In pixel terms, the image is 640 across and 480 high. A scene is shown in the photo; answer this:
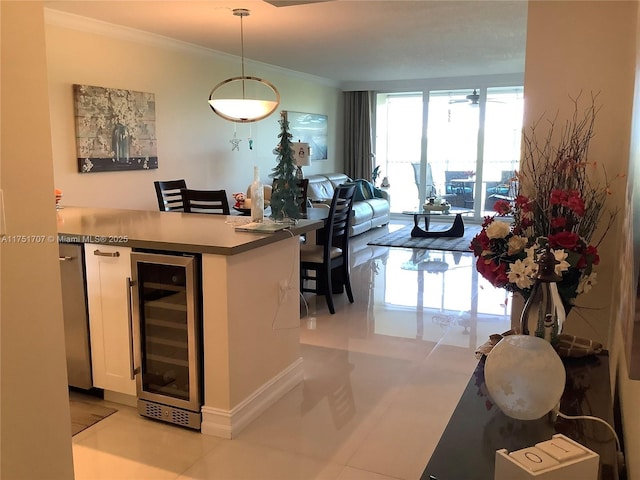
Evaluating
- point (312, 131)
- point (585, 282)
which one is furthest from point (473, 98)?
point (585, 282)

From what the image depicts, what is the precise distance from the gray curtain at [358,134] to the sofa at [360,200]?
0.67 meters

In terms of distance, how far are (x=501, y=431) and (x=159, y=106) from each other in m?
5.52

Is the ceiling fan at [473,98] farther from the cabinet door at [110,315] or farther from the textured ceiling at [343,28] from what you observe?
the cabinet door at [110,315]

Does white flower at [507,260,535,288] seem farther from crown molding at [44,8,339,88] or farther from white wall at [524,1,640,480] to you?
crown molding at [44,8,339,88]

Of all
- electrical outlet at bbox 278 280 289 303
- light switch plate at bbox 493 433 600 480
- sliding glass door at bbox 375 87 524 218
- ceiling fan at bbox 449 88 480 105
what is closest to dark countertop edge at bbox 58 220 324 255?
electrical outlet at bbox 278 280 289 303

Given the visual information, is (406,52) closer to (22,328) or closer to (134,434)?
(134,434)

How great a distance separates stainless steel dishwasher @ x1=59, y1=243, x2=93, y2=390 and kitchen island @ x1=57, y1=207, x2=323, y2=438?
0.34ft

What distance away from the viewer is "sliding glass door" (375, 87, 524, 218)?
9.89 meters

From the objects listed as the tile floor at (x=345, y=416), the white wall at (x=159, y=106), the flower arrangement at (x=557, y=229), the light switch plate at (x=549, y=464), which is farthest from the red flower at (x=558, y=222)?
the white wall at (x=159, y=106)

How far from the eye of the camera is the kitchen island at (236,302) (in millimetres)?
2688

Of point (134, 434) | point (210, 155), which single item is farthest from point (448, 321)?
point (210, 155)

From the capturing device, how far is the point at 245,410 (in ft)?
9.36

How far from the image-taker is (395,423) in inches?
112

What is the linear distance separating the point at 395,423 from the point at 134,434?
132 centimetres
